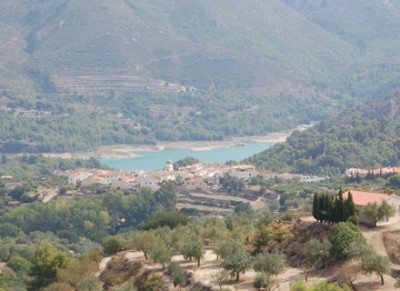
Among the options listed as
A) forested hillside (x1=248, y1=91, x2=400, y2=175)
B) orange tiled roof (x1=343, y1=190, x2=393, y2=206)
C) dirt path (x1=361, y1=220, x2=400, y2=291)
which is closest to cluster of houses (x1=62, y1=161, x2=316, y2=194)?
forested hillside (x1=248, y1=91, x2=400, y2=175)

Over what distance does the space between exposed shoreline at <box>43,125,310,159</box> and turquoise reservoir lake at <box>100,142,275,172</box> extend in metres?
2.04

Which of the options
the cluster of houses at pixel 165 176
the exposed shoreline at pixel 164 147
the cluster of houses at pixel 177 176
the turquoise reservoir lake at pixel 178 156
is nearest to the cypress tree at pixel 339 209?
the cluster of houses at pixel 177 176

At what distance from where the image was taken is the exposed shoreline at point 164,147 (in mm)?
163875

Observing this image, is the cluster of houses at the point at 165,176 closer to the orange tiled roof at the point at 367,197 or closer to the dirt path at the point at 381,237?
the orange tiled roof at the point at 367,197

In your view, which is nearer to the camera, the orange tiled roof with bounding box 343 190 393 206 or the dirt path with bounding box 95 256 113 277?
the orange tiled roof with bounding box 343 190 393 206

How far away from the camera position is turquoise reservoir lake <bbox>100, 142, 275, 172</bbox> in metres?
146

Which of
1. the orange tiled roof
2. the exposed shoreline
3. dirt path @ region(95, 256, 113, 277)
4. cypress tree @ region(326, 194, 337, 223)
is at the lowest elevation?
dirt path @ region(95, 256, 113, 277)

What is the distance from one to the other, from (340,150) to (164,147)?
6775cm

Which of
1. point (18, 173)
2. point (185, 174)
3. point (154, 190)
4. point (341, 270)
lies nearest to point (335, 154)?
point (185, 174)

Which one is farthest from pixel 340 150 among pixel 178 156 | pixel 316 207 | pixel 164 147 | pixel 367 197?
pixel 316 207

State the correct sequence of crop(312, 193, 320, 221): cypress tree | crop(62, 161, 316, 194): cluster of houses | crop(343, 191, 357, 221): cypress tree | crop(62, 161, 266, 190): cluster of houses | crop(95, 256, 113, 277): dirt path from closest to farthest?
crop(343, 191, 357, 221): cypress tree, crop(312, 193, 320, 221): cypress tree, crop(95, 256, 113, 277): dirt path, crop(62, 161, 316, 194): cluster of houses, crop(62, 161, 266, 190): cluster of houses

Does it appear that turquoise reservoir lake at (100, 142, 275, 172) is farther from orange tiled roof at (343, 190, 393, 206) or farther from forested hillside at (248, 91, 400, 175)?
orange tiled roof at (343, 190, 393, 206)

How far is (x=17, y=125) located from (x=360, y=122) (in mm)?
75891

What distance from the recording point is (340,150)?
114 metres
